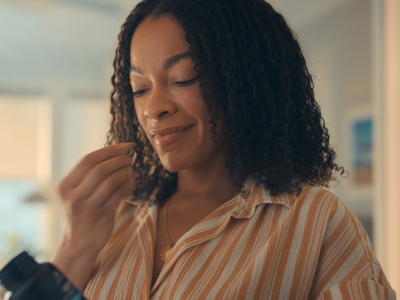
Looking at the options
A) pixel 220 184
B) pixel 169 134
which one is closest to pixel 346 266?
pixel 220 184

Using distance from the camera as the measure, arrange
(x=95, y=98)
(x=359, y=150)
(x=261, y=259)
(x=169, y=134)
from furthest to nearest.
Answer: (x=95, y=98) < (x=359, y=150) < (x=169, y=134) < (x=261, y=259)

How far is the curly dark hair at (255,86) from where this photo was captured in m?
→ 0.87

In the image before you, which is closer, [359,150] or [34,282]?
[34,282]

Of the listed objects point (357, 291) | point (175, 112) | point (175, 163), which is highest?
point (175, 112)

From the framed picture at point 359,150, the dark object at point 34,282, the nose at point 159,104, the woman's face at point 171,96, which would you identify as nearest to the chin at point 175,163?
the woman's face at point 171,96

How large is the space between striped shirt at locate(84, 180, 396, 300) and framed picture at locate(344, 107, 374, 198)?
1.41 metres

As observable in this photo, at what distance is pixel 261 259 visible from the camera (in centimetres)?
76

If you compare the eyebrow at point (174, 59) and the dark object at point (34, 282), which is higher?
the eyebrow at point (174, 59)

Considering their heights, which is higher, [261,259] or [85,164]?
[85,164]

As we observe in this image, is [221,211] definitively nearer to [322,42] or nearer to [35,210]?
[322,42]

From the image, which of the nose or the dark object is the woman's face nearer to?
the nose

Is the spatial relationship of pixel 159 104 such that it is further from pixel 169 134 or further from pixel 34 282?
pixel 34 282

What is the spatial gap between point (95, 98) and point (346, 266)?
400 cm

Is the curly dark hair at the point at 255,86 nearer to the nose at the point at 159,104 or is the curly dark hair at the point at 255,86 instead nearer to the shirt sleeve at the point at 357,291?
the nose at the point at 159,104
